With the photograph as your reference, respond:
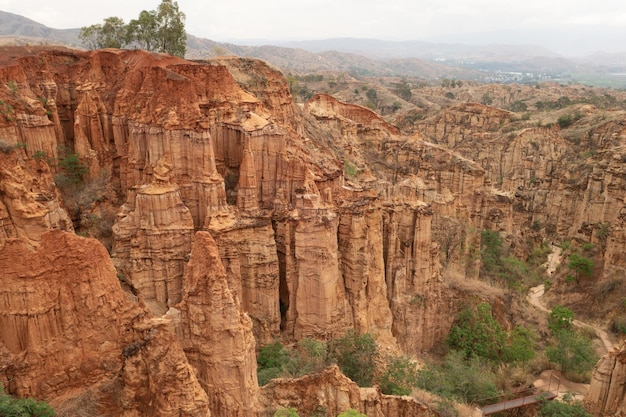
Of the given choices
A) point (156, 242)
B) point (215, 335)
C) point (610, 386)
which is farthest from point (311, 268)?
point (610, 386)

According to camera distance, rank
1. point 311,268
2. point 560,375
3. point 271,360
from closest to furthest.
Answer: point 271,360 < point 311,268 < point 560,375

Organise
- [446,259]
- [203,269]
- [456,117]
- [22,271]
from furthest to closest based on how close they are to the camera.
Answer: [456,117], [446,259], [203,269], [22,271]

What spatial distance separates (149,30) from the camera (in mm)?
33812

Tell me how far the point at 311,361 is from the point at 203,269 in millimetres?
6232

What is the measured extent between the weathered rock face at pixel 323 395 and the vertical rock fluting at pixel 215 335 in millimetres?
1465

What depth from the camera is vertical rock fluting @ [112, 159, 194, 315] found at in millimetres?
16922

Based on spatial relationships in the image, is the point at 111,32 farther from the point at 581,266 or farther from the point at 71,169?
the point at 581,266

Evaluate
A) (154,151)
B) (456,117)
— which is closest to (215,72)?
(154,151)

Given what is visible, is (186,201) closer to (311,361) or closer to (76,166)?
(76,166)

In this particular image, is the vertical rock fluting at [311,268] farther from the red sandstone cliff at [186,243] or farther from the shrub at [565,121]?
the shrub at [565,121]

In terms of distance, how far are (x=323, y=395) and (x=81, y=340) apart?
692cm

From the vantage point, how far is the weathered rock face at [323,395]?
14227 mm

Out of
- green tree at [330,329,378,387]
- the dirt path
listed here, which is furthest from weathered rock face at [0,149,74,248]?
the dirt path

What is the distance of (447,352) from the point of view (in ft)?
76.2
